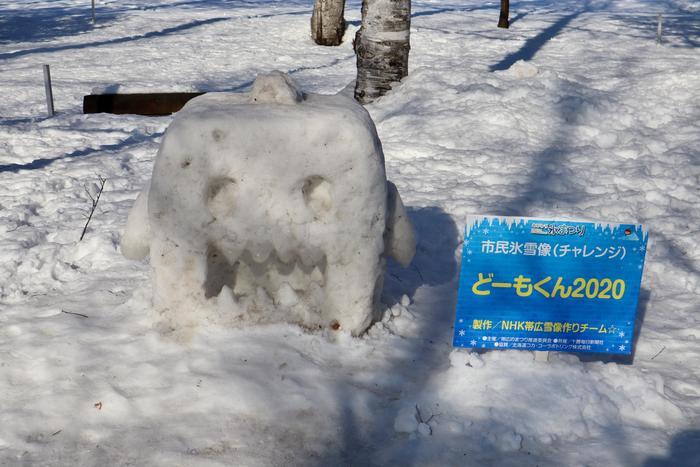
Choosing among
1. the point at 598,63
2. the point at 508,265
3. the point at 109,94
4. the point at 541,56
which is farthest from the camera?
the point at 541,56

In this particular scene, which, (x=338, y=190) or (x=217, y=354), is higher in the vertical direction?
(x=338, y=190)

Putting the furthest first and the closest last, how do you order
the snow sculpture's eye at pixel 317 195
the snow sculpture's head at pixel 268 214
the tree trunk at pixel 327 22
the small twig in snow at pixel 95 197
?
the tree trunk at pixel 327 22, the small twig in snow at pixel 95 197, the snow sculpture's eye at pixel 317 195, the snow sculpture's head at pixel 268 214

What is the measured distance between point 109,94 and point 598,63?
7.25 meters

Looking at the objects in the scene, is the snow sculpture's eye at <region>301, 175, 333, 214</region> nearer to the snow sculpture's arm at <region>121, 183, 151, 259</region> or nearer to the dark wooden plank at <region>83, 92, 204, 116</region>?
the snow sculpture's arm at <region>121, 183, 151, 259</region>

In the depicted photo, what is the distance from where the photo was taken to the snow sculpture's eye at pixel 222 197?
3291 millimetres

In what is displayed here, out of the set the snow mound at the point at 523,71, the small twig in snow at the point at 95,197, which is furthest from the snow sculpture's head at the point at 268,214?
the snow mound at the point at 523,71

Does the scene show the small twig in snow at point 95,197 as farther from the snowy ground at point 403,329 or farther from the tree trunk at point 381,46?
the tree trunk at point 381,46

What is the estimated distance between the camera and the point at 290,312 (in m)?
3.49

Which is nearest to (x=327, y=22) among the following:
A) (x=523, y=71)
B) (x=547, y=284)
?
(x=523, y=71)

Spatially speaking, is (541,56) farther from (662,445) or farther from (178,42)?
(662,445)

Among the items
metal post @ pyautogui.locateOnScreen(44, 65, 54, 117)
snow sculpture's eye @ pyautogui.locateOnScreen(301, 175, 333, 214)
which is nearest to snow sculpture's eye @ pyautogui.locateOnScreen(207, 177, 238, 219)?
snow sculpture's eye @ pyautogui.locateOnScreen(301, 175, 333, 214)

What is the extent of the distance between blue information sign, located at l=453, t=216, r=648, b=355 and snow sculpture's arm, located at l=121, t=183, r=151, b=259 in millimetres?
1469

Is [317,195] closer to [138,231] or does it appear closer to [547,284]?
[138,231]

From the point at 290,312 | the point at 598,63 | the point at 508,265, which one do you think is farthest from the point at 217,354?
the point at 598,63
